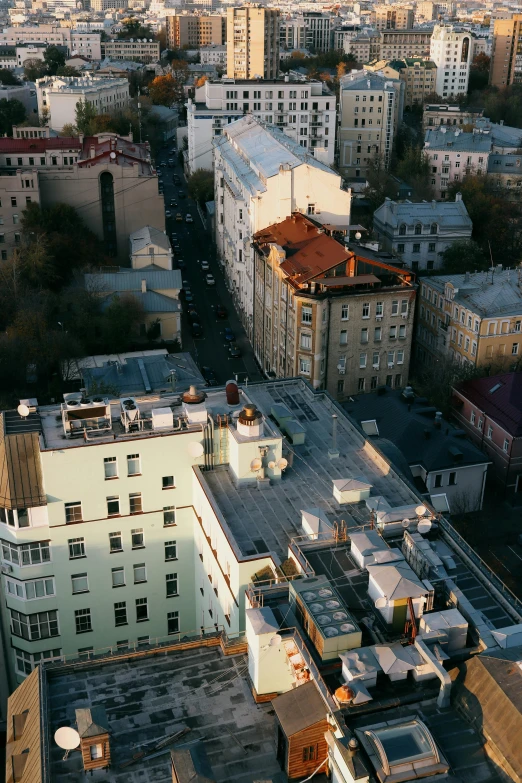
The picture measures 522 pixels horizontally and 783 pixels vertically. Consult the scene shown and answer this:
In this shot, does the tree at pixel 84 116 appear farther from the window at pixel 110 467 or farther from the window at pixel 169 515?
the window at pixel 110 467

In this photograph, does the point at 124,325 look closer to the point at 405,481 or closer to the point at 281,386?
the point at 281,386

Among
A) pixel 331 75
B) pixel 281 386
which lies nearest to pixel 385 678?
pixel 281 386

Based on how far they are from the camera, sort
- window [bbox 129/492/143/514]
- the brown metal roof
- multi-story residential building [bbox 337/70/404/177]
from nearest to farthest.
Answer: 1. the brown metal roof
2. window [bbox 129/492/143/514]
3. multi-story residential building [bbox 337/70/404/177]

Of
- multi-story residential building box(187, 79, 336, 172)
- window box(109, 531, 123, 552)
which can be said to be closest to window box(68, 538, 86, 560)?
window box(109, 531, 123, 552)

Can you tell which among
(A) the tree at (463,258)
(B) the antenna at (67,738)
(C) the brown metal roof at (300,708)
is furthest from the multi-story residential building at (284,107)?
(B) the antenna at (67,738)

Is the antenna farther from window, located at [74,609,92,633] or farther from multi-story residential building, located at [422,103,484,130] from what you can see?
multi-story residential building, located at [422,103,484,130]

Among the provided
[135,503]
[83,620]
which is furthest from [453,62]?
[83,620]
